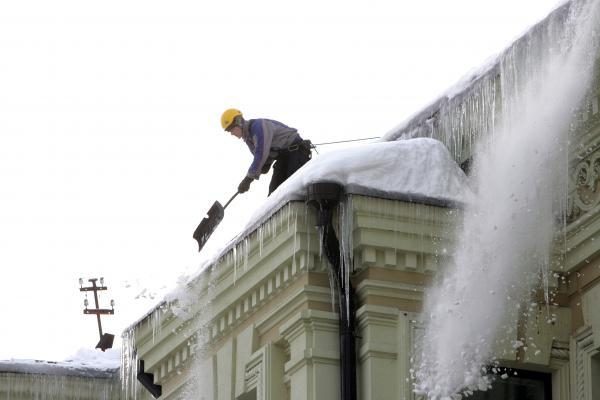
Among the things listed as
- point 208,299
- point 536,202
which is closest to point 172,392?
point 208,299

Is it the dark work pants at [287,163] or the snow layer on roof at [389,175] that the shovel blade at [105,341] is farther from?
the snow layer on roof at [389,175]

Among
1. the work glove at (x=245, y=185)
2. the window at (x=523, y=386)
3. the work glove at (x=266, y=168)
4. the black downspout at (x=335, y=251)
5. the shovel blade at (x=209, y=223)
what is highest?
the work glove at (x=266, y=168)

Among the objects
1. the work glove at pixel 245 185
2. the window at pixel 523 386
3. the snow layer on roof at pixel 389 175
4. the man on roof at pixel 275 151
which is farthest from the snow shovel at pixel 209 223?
the window at pixel 523 386

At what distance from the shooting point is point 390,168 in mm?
20828

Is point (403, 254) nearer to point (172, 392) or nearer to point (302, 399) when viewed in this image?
point (302, 399)

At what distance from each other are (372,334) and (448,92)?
9.18 feet

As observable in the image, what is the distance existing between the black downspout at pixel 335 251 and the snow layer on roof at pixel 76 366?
7482mm

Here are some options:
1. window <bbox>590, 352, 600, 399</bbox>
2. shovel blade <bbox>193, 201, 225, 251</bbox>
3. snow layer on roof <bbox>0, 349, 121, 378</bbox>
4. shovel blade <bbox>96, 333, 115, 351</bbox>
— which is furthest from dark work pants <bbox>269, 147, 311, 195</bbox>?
shovel blade <bbox>96, 333, 115, 351</bbox>

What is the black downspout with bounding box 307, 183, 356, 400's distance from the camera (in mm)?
20234

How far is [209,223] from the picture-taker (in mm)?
24125

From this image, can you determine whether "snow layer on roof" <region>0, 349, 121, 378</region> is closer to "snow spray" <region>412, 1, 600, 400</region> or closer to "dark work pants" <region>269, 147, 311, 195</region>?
"dark work pants" <region>269, 147, 311, 195</region>

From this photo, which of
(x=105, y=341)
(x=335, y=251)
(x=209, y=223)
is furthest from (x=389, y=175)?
(x=105, y=341)

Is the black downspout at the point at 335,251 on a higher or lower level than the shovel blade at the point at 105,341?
lower

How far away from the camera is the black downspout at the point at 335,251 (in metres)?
20.2
